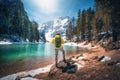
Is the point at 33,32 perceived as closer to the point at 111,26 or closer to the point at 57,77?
the point at 111,26

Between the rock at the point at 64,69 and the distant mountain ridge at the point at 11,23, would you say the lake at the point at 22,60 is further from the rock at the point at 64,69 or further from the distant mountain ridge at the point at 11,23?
the distant mountain ridge at the point at 11,23

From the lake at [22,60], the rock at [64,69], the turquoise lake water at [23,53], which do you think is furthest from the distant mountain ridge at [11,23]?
the rock at [64,69]

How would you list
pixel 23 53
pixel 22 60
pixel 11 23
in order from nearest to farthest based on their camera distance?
pixel 22 60, pixel 23 53, pixel 11 23

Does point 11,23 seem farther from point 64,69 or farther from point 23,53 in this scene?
point 64,69

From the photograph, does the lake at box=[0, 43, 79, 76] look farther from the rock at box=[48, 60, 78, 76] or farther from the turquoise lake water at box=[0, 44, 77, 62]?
the rock at box=[48, 60, 78, 76]

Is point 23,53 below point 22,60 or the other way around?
the other way around

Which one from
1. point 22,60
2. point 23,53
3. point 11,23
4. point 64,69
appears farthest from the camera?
point 11,23

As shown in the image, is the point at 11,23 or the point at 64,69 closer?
the point at 64,69

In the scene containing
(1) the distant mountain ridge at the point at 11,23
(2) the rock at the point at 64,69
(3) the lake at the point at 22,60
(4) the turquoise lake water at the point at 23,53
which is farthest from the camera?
(1) the distant mountain ridge at the point at 11,23

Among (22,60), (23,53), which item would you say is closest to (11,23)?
(23,53)

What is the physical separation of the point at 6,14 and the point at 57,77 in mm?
95652

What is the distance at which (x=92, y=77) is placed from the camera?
25.2 feet

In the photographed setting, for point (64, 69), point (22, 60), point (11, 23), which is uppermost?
point (11, 23)

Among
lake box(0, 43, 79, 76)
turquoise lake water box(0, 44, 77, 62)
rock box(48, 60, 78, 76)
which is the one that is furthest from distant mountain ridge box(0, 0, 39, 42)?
rock box(48, 60, 78, 76)
